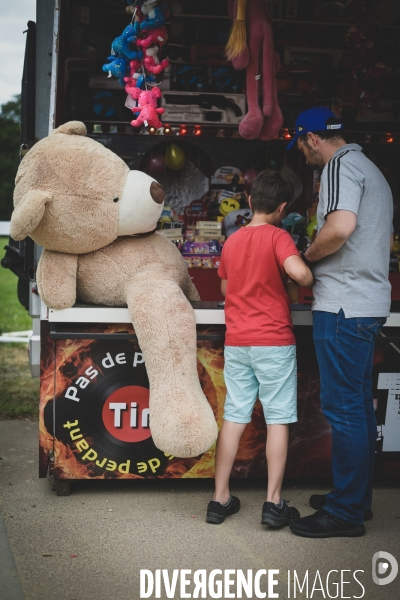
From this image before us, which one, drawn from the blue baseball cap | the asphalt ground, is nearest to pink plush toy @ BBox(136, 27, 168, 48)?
the blue baseball cap

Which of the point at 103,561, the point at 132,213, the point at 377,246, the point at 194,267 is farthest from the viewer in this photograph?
the point at 194,267

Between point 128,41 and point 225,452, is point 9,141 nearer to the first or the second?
point 128,41

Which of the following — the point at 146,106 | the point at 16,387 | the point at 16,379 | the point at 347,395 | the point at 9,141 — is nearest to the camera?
the point at 347,395

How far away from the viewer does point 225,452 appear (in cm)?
373

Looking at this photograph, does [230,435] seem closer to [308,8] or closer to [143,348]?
[143,348]

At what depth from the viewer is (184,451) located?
3.45 meters

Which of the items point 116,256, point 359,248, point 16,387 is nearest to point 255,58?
point 116,256

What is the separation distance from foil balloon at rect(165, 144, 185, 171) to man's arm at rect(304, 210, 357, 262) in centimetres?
255

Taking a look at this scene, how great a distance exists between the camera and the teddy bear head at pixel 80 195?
3.78 meters

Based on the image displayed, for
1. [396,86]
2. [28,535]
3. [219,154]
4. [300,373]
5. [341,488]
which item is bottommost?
[28,535]

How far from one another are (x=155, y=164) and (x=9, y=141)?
897 cm

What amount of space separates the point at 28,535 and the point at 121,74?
2.45m

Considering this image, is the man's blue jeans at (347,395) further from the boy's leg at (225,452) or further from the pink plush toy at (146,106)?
the pink plush toy at (146,106)

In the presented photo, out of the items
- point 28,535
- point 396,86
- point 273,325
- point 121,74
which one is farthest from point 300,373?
point 396,86
